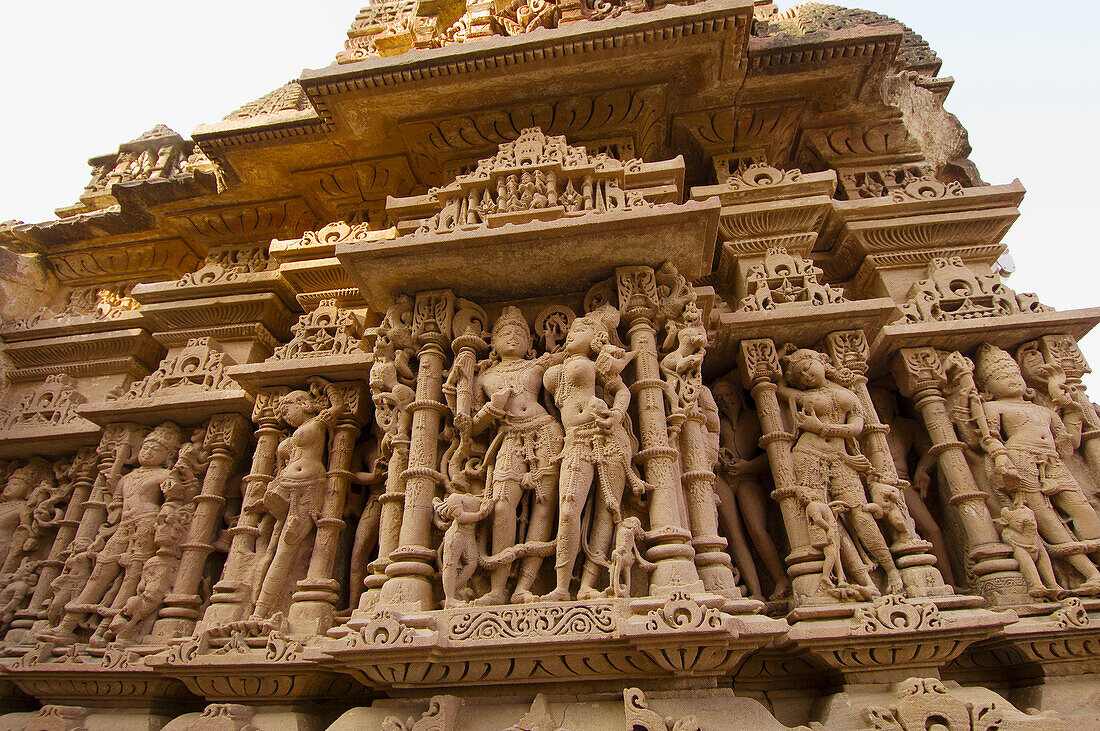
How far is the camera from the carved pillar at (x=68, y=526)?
19.2ft

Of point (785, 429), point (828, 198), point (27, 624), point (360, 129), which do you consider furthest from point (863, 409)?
point (27, 624)

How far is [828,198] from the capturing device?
5.77 metres

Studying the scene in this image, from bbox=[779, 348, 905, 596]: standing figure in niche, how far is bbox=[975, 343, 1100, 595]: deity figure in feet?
3.19

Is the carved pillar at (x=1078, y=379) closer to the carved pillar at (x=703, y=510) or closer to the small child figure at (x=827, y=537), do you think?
the small child figure at (x=827, y=537)

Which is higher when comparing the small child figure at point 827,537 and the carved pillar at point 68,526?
the carved pillar at point 68,526

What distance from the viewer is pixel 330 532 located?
4824 millimetres

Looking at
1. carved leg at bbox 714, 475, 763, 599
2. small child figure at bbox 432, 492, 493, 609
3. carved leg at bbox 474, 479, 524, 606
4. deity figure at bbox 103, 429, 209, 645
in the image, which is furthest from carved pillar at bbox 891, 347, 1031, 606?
deity figure at bbox 103, 429, 209, 645

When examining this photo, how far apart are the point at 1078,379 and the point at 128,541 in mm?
8072

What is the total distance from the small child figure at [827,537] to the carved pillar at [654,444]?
3.16 ft

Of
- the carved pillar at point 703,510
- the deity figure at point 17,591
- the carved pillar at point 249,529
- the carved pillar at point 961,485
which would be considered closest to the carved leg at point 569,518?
the carved pillar at point 703,510

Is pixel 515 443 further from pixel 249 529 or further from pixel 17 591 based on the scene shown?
pixel 17 591

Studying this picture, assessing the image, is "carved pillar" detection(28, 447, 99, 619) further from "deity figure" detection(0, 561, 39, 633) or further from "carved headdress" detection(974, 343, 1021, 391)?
"carved headdress" detection(974, 343, 1021, 391)

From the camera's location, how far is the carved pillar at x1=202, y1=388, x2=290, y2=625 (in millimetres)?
4648

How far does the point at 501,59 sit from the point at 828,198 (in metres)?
3.50
